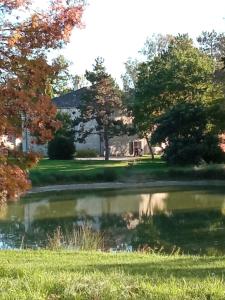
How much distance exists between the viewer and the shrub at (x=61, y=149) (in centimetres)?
6224

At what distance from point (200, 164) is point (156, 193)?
1061 centimetres

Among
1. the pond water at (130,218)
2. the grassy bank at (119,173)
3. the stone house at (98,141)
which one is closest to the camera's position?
the pond water at (130,218)

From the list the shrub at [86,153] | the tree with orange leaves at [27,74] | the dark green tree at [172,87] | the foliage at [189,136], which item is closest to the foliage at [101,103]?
the dark green tree at [172,87]

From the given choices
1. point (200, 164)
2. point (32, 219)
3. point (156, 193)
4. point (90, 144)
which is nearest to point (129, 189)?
point (156, 193)

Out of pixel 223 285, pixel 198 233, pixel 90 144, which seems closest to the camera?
pixel 223 285

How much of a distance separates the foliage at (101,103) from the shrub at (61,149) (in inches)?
91.5

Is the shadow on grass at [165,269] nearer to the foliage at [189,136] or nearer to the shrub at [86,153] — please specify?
the foliage at [189,136]

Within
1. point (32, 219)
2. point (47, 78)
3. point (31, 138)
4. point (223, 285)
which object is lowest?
point (32, 219)

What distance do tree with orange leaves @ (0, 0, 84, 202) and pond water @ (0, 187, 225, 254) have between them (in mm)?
8034

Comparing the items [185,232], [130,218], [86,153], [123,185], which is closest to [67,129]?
[86,153]

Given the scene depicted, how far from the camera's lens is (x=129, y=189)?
43.6 meters

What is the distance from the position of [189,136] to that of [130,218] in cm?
2543

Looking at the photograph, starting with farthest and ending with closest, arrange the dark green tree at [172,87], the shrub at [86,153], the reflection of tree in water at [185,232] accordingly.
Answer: the shrub at [86,153]
the dark green tree at [172,87]
the reflection of tree in water at [185,232]

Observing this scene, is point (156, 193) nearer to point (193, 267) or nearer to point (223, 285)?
point (193, 267)
